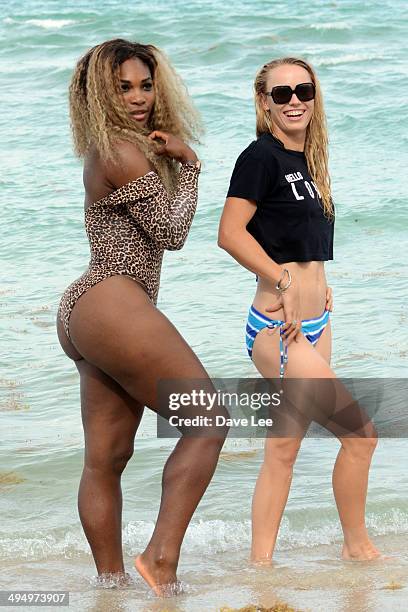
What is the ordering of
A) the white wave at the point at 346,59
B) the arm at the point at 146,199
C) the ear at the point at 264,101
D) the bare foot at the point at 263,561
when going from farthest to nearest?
1. the white wave at the point at 346,59
2. the bare foot at the point at 263,561
3. the ear at the point at 264,101
4. the arm at the point at 146,199

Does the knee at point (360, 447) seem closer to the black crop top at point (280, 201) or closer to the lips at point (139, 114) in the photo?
the black crop top at point (280, 201)

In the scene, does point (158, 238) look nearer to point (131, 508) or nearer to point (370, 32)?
point (131, 508)

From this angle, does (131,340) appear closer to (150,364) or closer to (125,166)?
(150,364)

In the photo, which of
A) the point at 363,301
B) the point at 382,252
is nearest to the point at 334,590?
the point at 363,301

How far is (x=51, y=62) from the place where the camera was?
21219mm

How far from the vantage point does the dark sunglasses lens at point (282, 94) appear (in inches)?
168

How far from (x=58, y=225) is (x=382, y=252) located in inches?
136

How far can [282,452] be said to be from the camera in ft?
14.2

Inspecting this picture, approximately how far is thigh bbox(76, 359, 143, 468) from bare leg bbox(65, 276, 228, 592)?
0.11 m

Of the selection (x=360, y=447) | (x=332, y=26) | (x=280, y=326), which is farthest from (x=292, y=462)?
(x=332, y=26)

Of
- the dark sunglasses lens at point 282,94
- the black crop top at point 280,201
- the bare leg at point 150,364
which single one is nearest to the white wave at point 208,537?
Answer: the bare leg at point 150,364

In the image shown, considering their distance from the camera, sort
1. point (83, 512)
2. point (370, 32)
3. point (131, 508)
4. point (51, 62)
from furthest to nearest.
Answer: point (370, 32) < point (51, 62) < point (131, 508) < point (83, 512)

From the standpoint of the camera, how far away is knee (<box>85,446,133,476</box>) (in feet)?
13.3

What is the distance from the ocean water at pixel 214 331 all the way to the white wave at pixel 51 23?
3.87 m
